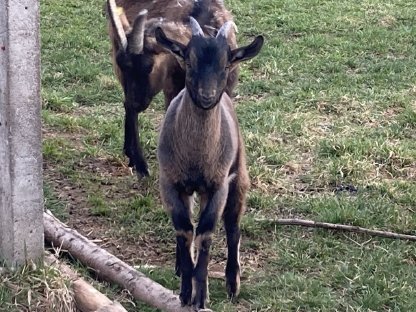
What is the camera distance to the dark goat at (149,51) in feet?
22.2

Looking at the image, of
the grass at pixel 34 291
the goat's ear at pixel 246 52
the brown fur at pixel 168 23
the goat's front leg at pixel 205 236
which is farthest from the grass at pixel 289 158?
the goat's ear at pixel 246 52

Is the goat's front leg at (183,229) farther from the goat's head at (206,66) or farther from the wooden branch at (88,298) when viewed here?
the goat's head at (206,66)

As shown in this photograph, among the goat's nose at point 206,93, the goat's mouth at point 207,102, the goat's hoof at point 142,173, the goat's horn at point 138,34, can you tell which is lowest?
the goat's hoof at point 142,173

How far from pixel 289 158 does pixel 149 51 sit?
4.83 feet

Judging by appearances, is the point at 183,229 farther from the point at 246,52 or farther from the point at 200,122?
the point at 246,52

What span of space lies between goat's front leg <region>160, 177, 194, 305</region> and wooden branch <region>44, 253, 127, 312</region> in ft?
1.24

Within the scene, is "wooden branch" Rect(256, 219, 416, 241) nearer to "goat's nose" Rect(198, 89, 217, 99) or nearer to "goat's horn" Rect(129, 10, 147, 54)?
"goat's horn" Rect(129, 10, 147, 54)

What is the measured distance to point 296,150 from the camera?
7586mm

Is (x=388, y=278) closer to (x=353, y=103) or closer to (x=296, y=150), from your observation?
(x=296, y=150)

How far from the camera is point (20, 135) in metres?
4.88

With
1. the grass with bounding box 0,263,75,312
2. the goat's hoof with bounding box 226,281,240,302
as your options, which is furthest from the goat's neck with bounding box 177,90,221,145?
the grass with bounding box 0,263,75,312

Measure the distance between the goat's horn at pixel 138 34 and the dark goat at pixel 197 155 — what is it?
1.73m

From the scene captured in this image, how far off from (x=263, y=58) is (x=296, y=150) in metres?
2.71

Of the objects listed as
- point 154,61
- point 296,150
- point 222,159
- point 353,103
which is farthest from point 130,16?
point 222,159
